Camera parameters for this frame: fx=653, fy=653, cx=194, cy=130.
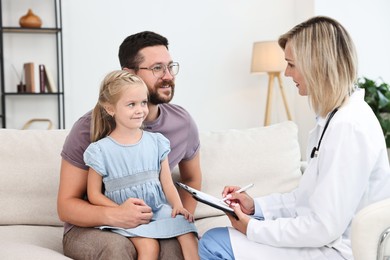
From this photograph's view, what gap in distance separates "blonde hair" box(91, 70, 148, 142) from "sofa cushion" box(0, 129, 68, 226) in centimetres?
36

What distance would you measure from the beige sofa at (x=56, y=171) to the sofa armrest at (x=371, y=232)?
38.0 inches

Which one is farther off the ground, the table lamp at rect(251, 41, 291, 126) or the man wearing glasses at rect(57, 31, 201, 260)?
the table lamp at rect(251, 41, 291, 126)

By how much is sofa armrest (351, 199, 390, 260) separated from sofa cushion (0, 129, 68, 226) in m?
Answer: 1.32

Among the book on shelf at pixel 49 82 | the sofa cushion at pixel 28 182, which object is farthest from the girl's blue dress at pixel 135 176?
the book on shelf at pixel 49 82

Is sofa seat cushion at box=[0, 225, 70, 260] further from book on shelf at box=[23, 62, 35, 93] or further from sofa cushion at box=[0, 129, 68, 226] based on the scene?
book on shelf at box=[23, 62, 35, 93]

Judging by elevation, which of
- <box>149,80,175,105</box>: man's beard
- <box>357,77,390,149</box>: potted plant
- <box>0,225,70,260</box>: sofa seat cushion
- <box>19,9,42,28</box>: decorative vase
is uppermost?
<box>19,9,42,28</box>: decorative vase

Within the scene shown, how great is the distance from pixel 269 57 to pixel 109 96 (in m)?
3.37

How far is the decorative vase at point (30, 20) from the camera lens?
5.39m

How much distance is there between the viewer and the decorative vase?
17.7ft

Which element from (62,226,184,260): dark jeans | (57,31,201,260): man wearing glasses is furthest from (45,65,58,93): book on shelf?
(62,226,184,260): dark jeans

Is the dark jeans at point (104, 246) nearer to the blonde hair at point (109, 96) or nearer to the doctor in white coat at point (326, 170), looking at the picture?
the doctor in white coat at point (326, 170)

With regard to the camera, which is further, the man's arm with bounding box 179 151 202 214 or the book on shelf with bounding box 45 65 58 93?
the book on shelf with bounding box 45 65 58 93

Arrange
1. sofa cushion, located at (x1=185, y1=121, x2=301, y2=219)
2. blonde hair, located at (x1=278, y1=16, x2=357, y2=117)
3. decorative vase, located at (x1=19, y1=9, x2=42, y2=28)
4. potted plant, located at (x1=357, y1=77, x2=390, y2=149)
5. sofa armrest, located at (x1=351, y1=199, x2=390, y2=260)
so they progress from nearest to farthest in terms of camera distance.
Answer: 1. sofa armrest, located at (x1=351, y1=199, x2=390, y2=260)
2. blonde hair, located at (x1=278, y1=16, x2=357, y2=117)
3. sofa cushion, located at (x1=185, y1=121, x2=301, y2=219)
4. potted plant, located at (x1=357, y1=77, x2=390, y2=149)
5. decorative vase, located at (x1=19, y1=9, x2=42, y2=28)

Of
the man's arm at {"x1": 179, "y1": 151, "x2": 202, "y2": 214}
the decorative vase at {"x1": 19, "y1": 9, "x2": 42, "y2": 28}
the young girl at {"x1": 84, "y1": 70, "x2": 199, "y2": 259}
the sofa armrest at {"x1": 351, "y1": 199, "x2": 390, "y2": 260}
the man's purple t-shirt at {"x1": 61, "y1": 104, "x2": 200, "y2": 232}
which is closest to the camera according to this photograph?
the sofa armrest at {"x1": 351, "y1": 199, "x2": 390, "y2": 260}
